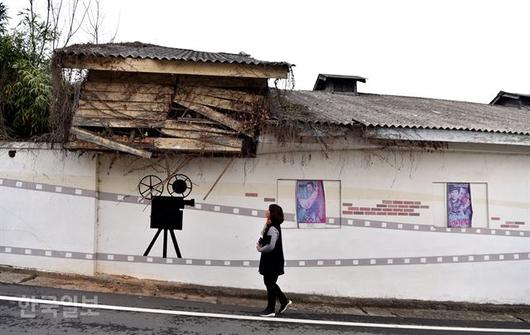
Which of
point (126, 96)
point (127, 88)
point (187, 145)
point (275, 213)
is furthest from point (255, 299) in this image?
point (127, 88)

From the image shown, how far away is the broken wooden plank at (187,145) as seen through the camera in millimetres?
7305

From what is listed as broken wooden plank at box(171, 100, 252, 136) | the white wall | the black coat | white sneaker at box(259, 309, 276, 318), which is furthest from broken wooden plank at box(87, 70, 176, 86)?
white sneaker at box(259, 309, 276, 318)

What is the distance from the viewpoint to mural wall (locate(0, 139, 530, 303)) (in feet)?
25.4

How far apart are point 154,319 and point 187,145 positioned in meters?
2.81

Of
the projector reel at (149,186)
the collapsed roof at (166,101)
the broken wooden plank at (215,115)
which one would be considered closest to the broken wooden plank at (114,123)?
the collapsed roof at (166,101)

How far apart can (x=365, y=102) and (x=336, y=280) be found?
5.08 m

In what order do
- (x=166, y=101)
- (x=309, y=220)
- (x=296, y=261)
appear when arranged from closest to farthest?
(x=166, y=101)
(x=296, y=261)
(x=309, y=220)

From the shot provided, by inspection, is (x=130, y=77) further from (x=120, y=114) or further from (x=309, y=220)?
(x=309, y=220)

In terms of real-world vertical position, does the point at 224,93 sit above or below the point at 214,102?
above

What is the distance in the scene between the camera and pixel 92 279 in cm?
756

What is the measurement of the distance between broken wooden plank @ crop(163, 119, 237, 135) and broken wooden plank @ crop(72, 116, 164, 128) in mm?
127

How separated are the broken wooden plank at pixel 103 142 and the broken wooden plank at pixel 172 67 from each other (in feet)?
3.50

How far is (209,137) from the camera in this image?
745 cm

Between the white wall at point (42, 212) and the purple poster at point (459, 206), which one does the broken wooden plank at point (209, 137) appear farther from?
the purple poster at point (459, 206)
